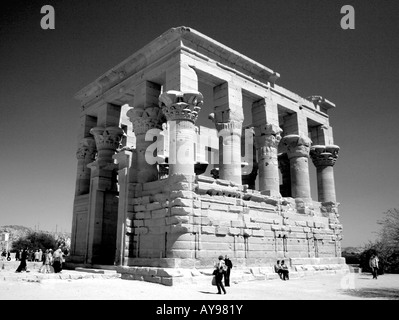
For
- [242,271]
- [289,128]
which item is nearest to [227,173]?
[242,271]

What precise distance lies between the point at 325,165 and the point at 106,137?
13.0 metres

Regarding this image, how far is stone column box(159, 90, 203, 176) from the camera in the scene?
14.2m

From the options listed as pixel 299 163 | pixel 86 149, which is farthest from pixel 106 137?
pixel 299 163

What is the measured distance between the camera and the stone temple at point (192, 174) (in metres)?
14.0

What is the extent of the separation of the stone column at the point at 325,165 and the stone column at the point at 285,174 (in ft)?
5.73

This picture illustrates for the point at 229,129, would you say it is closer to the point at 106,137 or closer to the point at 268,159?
the point at 268,159

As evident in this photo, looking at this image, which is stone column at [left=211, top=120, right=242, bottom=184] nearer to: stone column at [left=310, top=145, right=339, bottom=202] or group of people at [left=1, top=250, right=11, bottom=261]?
stone column at [left=310, top=145, right=339, bottom=202]

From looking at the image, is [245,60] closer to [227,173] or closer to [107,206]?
[227,173]

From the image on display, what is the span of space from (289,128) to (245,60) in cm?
531

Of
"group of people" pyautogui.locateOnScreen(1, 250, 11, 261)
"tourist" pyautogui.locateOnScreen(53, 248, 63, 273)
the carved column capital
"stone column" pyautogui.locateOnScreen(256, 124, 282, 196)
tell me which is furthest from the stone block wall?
"group of people" pyautogui.locateOnScreen(1, 250, 11, 261)

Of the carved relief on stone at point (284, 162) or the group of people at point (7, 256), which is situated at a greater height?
the carved relief on stone at point (284, 162)

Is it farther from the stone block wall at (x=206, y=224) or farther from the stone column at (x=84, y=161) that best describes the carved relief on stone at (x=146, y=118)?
the stone column at (x=84, y=161)

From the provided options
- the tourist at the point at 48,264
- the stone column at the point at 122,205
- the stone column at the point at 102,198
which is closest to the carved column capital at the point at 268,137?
the stone column at the point at 122,205
